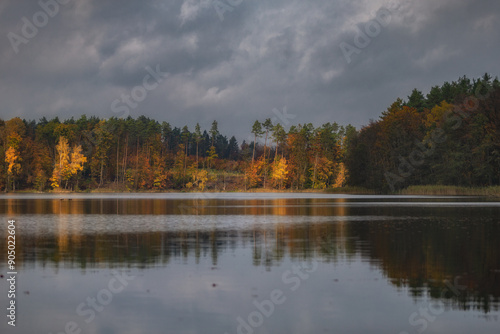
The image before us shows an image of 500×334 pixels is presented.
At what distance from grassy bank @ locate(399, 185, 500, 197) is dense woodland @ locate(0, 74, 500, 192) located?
2.75 metres

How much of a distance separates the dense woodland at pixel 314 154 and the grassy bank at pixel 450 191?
9.03ft

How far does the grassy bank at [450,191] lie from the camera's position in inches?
3728

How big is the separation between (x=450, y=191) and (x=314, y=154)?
70390mm

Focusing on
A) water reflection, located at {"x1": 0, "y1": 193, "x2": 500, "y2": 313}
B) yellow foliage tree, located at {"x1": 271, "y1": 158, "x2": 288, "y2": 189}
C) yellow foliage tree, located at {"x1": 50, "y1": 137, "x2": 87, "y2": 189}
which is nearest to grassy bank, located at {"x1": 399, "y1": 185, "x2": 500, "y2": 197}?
yellow foliage tree, located at {"x1": 271, "y1": 158, "x2": 288, "y2": 189}

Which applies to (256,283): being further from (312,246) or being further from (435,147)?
(435,147)

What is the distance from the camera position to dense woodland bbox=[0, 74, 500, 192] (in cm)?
10519

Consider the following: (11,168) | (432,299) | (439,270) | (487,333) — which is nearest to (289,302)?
(432,299)

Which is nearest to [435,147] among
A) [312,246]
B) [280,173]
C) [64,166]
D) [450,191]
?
[450,191]

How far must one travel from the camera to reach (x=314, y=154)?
170625mm

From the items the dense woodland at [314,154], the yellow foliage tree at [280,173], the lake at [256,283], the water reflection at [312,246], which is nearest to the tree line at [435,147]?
the dense woodland at [314,154]

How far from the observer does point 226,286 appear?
15.5 m

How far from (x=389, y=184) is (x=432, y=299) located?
10863 cm

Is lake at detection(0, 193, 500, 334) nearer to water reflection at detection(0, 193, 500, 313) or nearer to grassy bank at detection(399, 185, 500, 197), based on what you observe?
water reflection at detection(0, 193, 500, 313)

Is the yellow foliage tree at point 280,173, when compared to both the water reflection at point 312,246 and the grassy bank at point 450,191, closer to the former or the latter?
the grassy bank at point 450,191
